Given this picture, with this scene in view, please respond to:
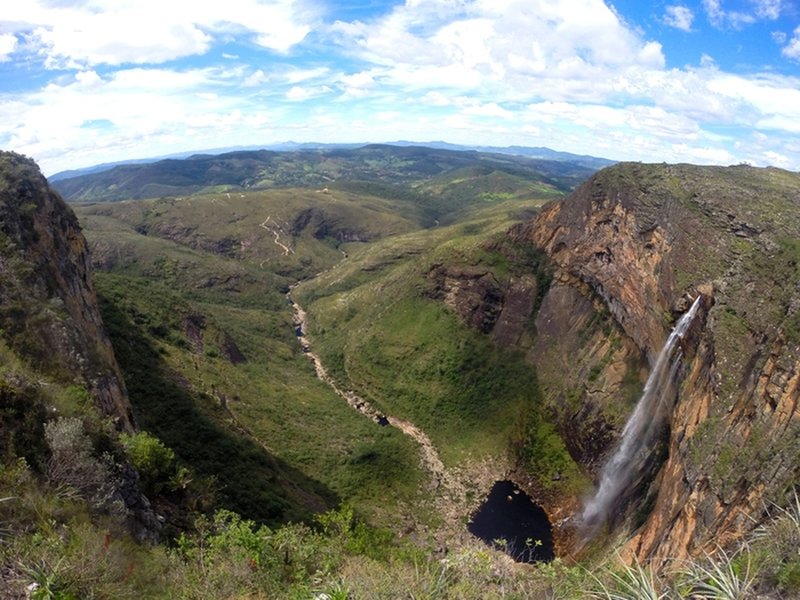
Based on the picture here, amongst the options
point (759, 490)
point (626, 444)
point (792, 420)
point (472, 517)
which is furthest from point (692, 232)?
point (472, 517)

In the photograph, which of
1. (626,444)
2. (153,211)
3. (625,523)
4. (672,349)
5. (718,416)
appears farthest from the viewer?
(153,211)

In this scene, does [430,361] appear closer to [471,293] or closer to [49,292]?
[471,293]

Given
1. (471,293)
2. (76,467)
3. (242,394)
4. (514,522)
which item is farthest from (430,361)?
(76,467)

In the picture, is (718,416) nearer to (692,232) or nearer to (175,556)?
(692,232)

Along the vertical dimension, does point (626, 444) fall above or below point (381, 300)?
below

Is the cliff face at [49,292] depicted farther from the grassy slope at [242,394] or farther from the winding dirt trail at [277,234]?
the winding dirt trail at [277,234]

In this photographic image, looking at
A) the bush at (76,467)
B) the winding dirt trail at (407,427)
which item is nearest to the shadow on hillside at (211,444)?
the winding dirt trail at (407,427)

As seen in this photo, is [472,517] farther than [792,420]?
Yes
